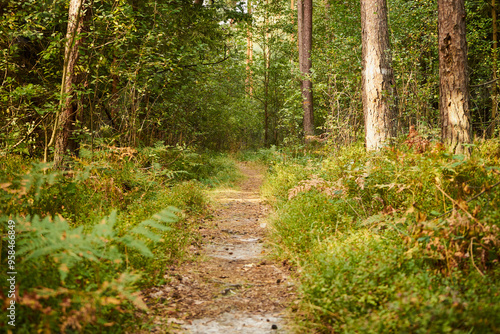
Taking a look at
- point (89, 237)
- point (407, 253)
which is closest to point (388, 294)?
point (407, 253)

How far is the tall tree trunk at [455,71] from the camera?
5.18 m

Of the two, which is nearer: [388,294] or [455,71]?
[388,294]

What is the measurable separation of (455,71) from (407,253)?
3.37 m

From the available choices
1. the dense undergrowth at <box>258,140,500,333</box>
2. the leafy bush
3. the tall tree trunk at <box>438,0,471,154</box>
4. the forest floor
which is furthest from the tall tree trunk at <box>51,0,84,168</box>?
the tall tree trunk at <box>438,0,471,154</box>

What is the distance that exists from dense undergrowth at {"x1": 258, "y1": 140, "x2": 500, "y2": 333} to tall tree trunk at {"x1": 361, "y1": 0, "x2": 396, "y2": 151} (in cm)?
160

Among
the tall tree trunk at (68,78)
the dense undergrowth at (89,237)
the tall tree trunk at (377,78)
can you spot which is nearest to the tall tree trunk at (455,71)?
the tall tree trunk at (377,78)

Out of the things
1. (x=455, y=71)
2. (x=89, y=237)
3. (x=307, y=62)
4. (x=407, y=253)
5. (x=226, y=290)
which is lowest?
(x=226, y=290)

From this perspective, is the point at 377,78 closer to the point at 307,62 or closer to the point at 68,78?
the point at 68,78

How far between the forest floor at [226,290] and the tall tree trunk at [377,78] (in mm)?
2787

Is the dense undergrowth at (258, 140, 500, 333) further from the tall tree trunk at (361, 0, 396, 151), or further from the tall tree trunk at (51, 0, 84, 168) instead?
the tall tree trunk at (51, 0, 84, 168)

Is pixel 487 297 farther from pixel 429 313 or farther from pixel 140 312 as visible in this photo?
pixel 140 312

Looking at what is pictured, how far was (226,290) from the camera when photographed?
12.5 feet

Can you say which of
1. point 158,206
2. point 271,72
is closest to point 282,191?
point 158,206

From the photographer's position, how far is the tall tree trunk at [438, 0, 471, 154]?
5.18 m
